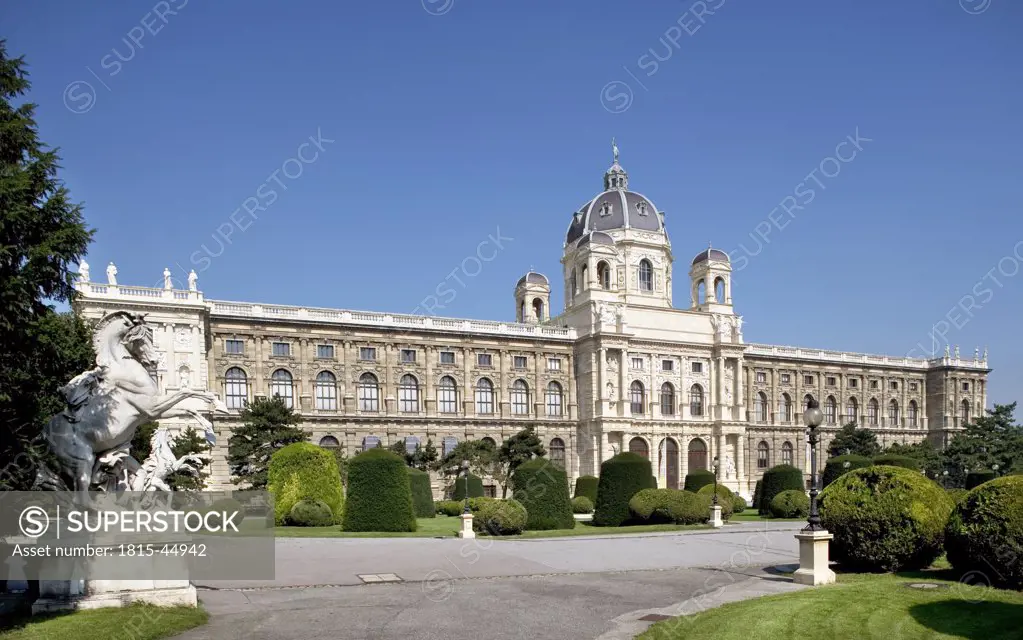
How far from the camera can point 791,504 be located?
3912 cm

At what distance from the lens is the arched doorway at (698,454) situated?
68562 millimetres

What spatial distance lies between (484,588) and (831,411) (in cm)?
6918

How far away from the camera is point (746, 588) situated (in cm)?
1695

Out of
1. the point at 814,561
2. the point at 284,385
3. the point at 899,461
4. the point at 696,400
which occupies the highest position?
the point at 284,385

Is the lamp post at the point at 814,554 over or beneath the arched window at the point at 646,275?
beneath

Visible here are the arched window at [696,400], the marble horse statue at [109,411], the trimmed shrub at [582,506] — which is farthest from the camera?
the arched window at [696,400]

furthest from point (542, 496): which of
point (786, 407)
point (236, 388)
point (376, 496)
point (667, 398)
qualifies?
point (786, 407)

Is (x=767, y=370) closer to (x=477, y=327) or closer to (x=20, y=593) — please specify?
(x=477, y=327)

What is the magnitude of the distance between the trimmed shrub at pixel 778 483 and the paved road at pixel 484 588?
1565 cm

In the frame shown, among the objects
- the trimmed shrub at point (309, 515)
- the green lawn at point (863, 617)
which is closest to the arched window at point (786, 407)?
the trimmed shrub at point (309, 515)

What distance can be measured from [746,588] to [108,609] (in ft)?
39.4

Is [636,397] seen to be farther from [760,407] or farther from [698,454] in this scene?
[760,407]

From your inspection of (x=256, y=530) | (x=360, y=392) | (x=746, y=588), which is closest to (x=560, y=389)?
(x=360, y=392)

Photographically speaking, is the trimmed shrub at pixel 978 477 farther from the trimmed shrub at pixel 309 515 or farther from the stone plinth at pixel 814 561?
the trimmed shrub at pixel 309 515
